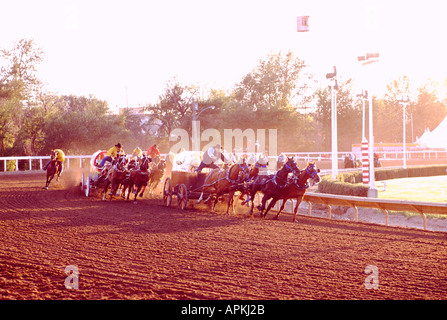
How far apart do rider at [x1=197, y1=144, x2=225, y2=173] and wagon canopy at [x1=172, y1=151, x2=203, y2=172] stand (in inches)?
26.4

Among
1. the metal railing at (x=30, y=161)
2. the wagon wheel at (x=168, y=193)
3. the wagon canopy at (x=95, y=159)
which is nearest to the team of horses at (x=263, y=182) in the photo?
the wagon wheel at (x=168, y=193)

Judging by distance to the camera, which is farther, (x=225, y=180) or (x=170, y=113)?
(x=170, y=113)

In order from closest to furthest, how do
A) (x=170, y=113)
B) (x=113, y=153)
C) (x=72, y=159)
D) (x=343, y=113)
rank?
(x=113, y=153)
(x=72, y=159)
(x=170, y=113)
(x=343, y=113)

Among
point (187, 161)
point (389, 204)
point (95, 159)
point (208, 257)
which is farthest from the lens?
point (95, 159)

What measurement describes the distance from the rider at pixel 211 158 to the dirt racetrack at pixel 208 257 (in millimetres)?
1985

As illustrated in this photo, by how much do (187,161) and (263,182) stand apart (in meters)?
3.56

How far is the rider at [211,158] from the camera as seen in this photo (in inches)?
624

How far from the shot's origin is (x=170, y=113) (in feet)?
206

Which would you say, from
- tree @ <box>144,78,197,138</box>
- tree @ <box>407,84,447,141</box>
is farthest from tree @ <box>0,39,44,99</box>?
tree @ <box>407,84,447,141</box>

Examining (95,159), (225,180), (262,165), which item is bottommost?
(225,180)

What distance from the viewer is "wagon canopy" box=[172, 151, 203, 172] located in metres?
16.6

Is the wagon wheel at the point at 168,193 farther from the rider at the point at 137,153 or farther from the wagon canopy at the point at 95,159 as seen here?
the wagon canopy at the point at 95,159

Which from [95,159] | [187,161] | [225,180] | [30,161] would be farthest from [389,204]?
[30,161]

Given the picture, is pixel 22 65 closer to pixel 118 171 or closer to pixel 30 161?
pixel 30 161
